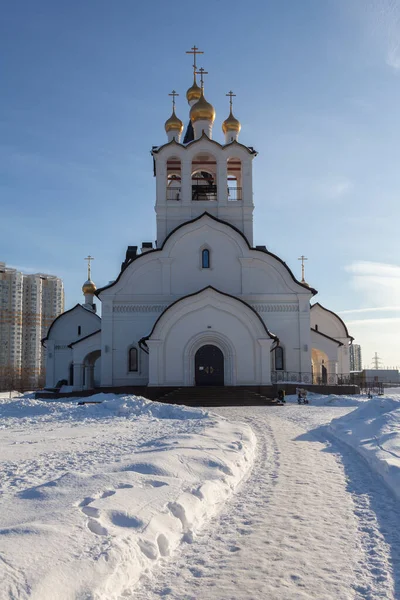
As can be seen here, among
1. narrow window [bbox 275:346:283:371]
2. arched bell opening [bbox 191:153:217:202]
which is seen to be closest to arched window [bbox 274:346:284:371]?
narrow window [bbox 275:346:283:371]

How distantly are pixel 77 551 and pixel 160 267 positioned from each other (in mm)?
19028

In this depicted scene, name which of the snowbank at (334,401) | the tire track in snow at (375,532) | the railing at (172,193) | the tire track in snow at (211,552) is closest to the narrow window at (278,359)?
the snowbank at (334,401)

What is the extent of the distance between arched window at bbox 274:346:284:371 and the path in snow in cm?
1513

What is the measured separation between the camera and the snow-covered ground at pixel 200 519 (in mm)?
3238

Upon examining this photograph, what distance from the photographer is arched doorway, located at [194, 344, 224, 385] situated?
67.1 ft

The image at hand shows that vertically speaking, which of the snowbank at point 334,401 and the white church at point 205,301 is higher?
the white church at point 205,301

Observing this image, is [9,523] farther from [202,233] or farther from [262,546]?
[202,233]

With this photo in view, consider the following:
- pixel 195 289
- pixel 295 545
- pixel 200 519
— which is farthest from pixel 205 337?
pixel 295 545

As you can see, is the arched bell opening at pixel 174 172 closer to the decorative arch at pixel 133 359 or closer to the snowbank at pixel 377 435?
the decorative arch at pixel 133 359

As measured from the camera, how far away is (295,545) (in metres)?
4.02

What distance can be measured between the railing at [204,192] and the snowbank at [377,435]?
46.5 ft

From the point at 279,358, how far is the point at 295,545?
718 inches

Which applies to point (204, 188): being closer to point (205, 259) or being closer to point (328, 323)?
point (205, 259)

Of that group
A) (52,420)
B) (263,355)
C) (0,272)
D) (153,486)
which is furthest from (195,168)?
(0,272)
